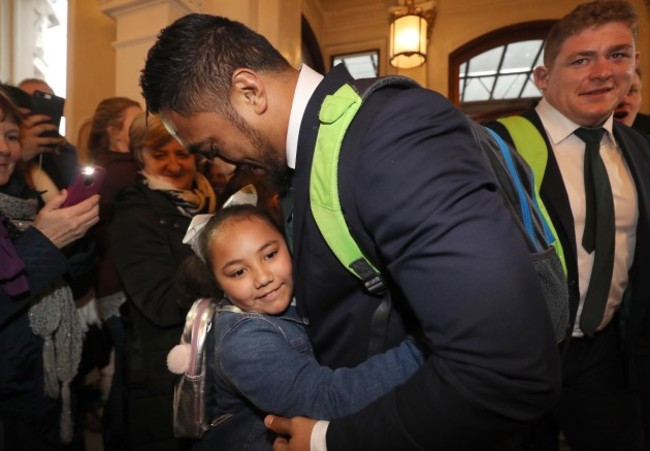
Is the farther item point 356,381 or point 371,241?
point 356,381

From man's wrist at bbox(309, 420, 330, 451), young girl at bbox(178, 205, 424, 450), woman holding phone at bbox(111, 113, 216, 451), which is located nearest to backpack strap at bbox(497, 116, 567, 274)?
young girl at bbox(178, 205, 424, 450)

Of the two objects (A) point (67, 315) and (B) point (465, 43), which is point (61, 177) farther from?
(B) point (465, 43)

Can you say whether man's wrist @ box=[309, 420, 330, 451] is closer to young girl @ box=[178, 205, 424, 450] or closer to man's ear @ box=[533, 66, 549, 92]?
young girl @ box=[178, 205, 424, 450]

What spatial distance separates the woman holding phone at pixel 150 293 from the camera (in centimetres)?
177

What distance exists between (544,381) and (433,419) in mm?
176

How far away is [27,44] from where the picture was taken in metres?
3.43

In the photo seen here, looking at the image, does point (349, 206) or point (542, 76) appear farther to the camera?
point (542, 76)

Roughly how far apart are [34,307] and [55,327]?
11 cm

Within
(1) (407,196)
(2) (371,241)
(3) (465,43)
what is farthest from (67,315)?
(3) (465,43)

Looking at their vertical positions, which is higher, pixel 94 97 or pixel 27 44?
pixel 27 44

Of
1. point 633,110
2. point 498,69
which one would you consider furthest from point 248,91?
point 498,69

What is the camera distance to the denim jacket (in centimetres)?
88

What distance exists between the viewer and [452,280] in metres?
0.62

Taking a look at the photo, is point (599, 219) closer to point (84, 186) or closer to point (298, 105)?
point (298, 105)
